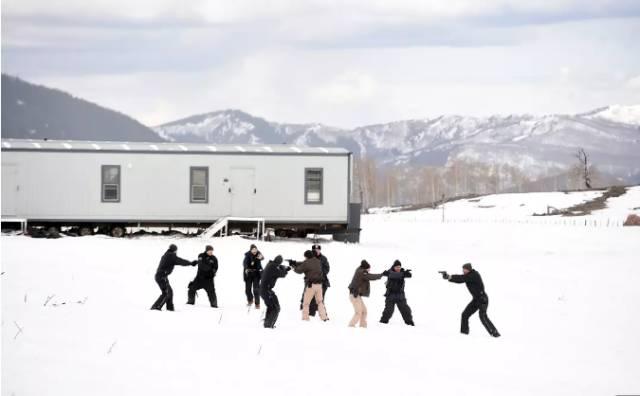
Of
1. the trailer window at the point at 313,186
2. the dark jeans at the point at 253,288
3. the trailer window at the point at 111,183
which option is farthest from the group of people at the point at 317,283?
the trailer window at the point at 111,183

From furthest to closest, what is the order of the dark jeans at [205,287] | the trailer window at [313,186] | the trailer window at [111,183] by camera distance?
the trailer window at [313,186], the trailer window at [111,183], the dark jeans at [205,287]

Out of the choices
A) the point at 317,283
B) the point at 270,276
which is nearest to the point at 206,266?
the point at 270,276

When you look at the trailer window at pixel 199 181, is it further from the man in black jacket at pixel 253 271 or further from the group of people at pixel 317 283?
the group of people at pixel 317 283

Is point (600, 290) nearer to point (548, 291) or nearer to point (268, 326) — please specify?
point (548, 291)

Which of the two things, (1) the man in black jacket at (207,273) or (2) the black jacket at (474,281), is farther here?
(1) the man in black jacket at (207,273)

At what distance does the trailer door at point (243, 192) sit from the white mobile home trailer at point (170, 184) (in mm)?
36

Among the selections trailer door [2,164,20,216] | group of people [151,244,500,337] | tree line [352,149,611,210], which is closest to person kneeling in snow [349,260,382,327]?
group of people [151,244,500,337]

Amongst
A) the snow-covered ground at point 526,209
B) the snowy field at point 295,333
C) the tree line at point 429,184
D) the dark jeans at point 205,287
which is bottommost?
the snowy field at point 295,333

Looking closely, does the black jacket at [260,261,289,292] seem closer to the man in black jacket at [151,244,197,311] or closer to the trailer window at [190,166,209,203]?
the man in black jacket at [151,244,197,311]

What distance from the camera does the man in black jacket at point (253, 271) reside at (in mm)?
17984

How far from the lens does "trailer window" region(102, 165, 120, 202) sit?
31.5m

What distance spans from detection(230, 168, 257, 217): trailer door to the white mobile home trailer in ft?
0.12

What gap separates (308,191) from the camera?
105 feet

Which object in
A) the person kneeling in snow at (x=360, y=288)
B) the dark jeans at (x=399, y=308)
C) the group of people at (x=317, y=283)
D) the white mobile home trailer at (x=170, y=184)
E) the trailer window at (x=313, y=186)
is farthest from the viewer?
the trailer window at (x=313, y=186)
